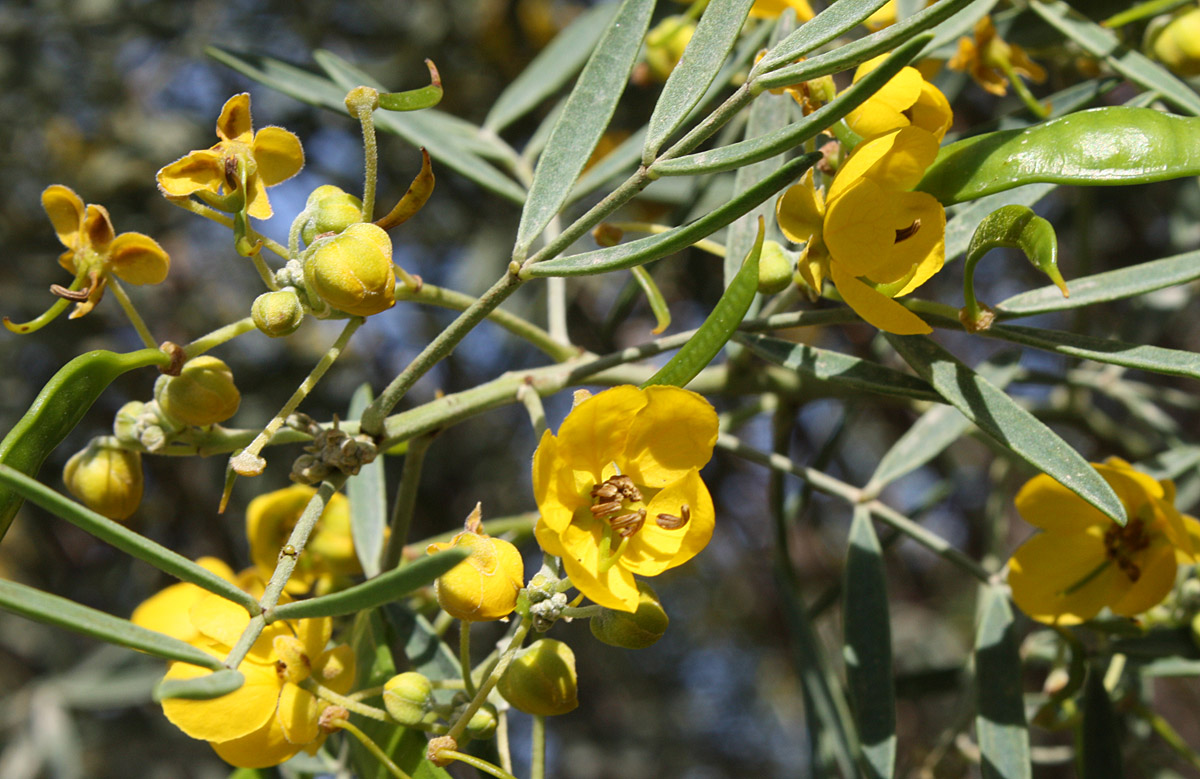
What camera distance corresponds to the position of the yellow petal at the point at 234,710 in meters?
0.89

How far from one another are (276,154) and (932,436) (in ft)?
3.05

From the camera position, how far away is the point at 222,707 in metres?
0.90

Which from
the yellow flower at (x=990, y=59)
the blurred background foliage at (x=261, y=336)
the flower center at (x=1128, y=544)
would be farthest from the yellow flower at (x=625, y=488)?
the blurred background foliage at (x=261, y=336)

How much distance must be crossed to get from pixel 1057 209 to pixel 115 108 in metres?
2.68

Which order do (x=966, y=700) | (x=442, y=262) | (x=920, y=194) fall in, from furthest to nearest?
(x=442, y=262) < (x=966, y=700) < (x=920, y=194)

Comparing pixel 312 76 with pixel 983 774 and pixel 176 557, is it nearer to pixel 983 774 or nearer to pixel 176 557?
pixel 176 557

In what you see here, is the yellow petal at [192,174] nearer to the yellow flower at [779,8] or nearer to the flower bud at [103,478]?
the flower bud at [103,478]

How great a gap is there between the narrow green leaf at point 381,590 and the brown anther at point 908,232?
0.50 meters

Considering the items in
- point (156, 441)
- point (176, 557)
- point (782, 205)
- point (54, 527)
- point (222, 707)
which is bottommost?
point (54, 527)

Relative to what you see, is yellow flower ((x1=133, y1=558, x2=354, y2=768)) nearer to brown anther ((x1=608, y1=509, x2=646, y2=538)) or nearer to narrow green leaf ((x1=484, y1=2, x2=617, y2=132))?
brown anther ((x1=608, y1=509, x2=646, y2=538))

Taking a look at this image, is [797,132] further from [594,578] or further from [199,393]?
[199,393]

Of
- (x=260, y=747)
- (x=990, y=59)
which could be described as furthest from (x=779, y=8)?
(x=260, y=747)

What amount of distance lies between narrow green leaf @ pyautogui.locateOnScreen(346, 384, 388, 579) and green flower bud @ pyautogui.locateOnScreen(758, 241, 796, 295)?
546 millimetres

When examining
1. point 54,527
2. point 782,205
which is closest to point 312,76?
point 782,205
